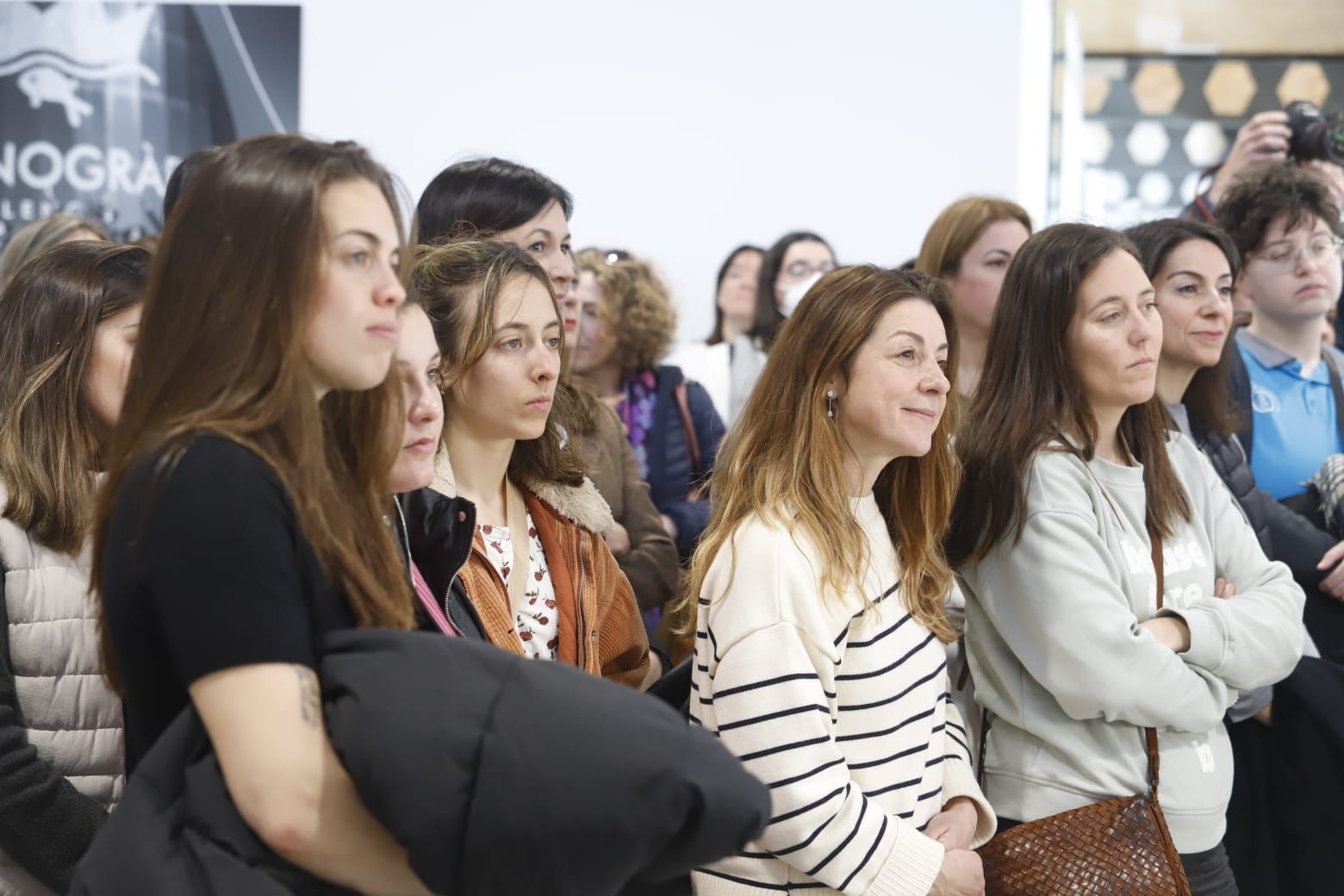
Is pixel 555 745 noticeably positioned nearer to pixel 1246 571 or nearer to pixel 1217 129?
pixel 1246 571

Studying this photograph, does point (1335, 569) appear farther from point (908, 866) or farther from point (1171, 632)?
point (908, 866)

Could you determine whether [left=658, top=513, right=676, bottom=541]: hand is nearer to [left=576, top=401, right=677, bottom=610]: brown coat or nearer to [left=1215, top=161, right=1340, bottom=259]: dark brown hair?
[left=576, top=401, right=677, bottom=610]: brown coat

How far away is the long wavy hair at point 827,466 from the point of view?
6.45 ft

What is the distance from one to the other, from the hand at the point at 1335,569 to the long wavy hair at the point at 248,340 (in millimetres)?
2281

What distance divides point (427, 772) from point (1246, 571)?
1.88 meters

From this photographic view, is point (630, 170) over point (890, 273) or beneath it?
over

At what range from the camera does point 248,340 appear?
117 centimetres

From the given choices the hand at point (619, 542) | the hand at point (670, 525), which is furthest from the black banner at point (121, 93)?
the hand at point (619, 542)

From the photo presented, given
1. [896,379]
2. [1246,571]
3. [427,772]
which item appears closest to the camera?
[427,772]

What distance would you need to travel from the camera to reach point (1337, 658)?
8.96 feet

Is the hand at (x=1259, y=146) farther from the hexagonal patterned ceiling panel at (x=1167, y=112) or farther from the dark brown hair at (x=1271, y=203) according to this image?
the hexagonal patterned ceiling panel at (x=1167, y=112)

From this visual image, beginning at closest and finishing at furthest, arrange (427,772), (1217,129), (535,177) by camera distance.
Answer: (427,772) < (535,177) < (1217,129)

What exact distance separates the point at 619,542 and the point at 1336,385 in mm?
1886

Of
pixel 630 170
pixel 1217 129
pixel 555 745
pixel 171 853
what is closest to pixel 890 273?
pixel 555 745
